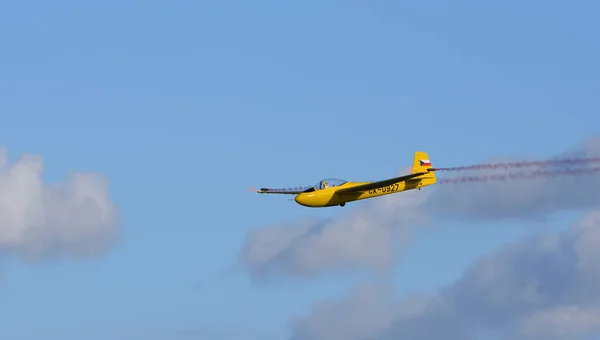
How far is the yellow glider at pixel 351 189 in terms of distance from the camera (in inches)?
4523

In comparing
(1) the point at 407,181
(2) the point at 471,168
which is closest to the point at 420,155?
(1) the point at 407,181

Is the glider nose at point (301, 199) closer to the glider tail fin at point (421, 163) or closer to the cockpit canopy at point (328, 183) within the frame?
the cockpit canopy at point (328, 183)

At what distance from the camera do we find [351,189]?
381 ft

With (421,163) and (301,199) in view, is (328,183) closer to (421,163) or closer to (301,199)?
(301,199)

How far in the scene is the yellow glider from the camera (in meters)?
115

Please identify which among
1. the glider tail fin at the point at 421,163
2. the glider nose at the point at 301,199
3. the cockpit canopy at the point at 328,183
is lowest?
the glider nose at the point at 301,199

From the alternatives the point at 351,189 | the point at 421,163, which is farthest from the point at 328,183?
the point at 421,163

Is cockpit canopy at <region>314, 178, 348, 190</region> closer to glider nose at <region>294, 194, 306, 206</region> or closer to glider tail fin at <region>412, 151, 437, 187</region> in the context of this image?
glider nose at <region>294, 194, 306, 206</region>

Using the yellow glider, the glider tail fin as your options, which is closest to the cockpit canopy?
the yellow glider

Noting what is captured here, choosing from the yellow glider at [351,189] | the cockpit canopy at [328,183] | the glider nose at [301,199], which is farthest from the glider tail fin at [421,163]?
the glider nose at [301,199]

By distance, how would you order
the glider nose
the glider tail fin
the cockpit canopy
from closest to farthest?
the glider nose
the cockpit canopy
the glider tail fin

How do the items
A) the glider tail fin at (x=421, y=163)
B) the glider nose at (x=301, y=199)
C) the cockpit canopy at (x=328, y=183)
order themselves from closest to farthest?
1. the glider nose at (x=301, y=199)
2. the cockpit canopy at (x=328, y=183)
3. the glider tail fin at (x=421, y=163)

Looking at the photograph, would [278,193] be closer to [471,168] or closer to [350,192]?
[350,192]

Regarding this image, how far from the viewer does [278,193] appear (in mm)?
124625
